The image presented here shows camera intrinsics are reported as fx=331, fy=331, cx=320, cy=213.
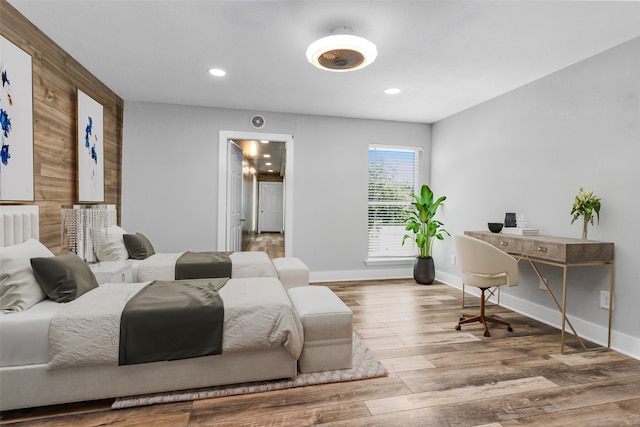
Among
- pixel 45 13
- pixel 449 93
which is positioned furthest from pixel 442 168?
pixel 45 13

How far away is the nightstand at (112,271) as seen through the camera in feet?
9.08

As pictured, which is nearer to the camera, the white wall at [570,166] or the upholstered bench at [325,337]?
the upholstered bench at [325,337]

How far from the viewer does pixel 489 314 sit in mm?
3625

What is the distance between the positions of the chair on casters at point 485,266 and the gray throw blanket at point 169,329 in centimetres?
229

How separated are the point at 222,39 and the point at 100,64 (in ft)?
4.73

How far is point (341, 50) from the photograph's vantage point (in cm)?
243

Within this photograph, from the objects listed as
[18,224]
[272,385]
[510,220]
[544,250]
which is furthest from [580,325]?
[18,224]

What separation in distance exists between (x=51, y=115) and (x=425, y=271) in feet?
15.5

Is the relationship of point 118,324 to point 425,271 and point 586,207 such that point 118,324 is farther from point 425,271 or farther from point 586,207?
point 425,271

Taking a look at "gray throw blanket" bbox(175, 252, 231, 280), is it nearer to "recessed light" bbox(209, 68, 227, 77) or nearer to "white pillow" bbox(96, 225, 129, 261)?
"white pillow" bbox(96, 225, 129, 261)

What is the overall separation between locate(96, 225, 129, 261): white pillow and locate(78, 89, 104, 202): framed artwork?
16.4 inches

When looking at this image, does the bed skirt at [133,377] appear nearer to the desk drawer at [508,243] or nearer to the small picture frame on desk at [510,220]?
the desk drawer at [508,243]

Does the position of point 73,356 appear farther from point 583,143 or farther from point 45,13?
point 583,143

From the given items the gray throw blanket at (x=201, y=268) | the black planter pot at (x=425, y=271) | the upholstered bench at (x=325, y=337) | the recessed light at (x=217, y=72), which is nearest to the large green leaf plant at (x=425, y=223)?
the black planter pot at (x=425, y=271)
